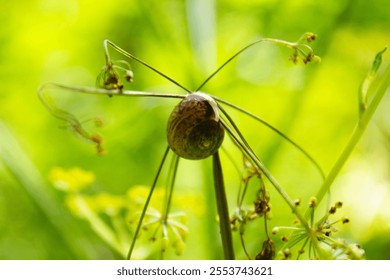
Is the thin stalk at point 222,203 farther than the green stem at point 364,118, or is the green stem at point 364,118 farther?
the green stem at point 364,118

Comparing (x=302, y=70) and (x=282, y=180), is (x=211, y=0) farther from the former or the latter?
(x=282, y=180)

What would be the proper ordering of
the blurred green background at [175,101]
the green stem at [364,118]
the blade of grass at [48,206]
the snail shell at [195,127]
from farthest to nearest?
the blurred green background at [175,101] < the blade of grass at [48,206] < the green stem at [364,118] < the snail shell at [195,127]

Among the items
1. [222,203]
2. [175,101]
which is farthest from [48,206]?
[222,203]

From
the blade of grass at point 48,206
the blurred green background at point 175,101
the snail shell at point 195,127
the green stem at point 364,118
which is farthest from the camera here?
the blurred green background at point 175,101

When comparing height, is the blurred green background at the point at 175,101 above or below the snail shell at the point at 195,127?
above

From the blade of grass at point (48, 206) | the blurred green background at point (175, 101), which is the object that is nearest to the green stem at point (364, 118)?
the blurred green background at point (175, 101)

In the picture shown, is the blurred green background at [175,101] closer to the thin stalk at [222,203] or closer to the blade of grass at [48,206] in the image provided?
the blade of grass at [48,206]

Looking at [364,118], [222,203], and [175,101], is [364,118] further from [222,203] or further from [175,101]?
[175,101]

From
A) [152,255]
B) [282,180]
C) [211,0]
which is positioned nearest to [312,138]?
[282,180]
